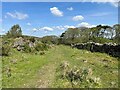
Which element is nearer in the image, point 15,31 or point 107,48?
point 107,48

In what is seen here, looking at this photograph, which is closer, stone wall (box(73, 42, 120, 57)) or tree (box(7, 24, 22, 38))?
stone wall (box(73, 42, 120, 57))

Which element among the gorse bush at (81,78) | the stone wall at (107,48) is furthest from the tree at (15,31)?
the gorse bush at (81,78)

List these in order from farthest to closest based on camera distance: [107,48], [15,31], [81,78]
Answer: [15,31]
[107,48]
[81,78]

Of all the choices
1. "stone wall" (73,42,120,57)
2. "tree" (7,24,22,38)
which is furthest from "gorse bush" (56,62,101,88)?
"tree" (7,24,22,38)

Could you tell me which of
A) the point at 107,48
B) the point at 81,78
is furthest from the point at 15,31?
the point at 81,78

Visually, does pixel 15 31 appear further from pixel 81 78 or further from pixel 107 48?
pixel 81 78

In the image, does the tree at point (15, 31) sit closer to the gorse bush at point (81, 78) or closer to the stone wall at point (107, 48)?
the stone wall at point (107, 48)

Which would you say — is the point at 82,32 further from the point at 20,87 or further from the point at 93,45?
the point at 20,87

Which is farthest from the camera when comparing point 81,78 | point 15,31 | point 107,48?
point 15,31

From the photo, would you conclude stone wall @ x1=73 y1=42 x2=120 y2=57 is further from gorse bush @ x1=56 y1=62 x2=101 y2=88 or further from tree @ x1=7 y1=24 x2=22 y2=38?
tree @ x1=7 y1=24 x2=22 y2=38

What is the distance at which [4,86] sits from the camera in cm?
1688

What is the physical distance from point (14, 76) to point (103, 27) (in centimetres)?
10571

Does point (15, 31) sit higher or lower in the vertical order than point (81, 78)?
higher

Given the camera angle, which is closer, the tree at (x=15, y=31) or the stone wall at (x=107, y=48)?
the stone wall at (x=107, y=48)
